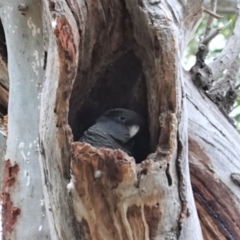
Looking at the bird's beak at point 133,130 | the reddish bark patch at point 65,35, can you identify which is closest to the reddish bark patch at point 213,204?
the bird's beak at point 133,130

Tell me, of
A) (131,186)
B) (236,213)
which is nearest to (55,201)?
(131,186)

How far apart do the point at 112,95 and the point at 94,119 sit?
0.28 ft

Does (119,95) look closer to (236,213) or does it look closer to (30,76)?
(30,76)

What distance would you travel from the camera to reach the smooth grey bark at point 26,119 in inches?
49.4

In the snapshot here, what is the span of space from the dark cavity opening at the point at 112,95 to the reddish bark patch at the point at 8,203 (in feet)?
0.62

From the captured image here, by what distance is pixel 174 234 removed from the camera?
999 millimetres

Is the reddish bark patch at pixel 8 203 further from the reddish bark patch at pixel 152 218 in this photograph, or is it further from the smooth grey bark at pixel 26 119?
the reddish bark patch at pixel 152 218

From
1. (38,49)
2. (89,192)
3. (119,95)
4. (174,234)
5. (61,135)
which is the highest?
(38,49)

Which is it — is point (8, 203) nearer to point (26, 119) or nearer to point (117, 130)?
point (26, 119)

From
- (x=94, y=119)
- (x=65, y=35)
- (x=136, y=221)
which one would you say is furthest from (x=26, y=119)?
(x=136, y=221)

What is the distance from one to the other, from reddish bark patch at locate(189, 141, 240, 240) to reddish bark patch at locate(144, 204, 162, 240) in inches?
16.9

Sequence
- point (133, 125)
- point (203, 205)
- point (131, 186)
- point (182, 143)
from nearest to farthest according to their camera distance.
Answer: point (131, 186)
point (182, 143)
point (133, 125)
point (203, 205)

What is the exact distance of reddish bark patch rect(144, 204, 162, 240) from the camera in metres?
0.95

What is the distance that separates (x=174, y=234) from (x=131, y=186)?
16 centimetres
